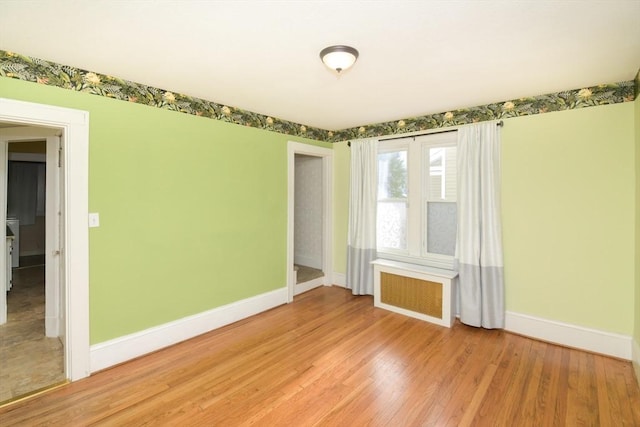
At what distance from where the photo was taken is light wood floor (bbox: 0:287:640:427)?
6.47 feet

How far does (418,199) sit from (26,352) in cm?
453

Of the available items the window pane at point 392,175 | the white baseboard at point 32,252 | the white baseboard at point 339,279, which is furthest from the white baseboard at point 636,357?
the white baseboard at point 32,252

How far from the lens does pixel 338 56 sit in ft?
6.51

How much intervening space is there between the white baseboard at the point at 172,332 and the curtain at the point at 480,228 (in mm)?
2422

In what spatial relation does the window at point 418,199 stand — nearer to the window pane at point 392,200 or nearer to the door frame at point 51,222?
the window pane at point 392,200

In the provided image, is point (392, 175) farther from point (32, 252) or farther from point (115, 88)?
point (32, 252)

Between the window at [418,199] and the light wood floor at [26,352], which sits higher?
the window at [418,199]

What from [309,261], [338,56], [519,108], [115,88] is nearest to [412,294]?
[309,261]

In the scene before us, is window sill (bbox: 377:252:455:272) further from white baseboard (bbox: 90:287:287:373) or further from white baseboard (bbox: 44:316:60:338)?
white baseboard (bbox: 44:316:60:338)

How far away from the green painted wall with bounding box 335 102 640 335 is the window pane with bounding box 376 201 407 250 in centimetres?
126

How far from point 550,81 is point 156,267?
4.05 m

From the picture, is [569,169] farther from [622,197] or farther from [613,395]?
[613,395]

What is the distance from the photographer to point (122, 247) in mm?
2607

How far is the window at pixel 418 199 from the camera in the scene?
12.2ft
